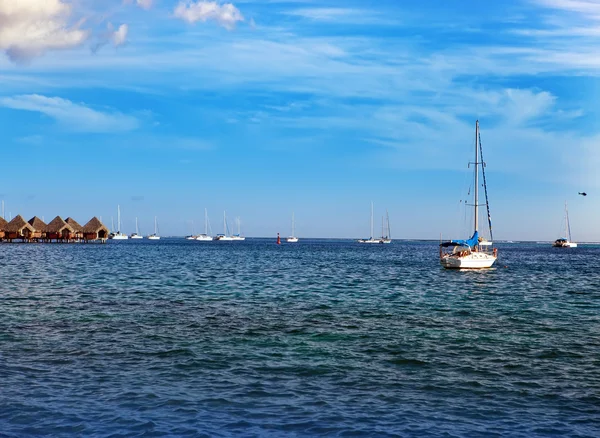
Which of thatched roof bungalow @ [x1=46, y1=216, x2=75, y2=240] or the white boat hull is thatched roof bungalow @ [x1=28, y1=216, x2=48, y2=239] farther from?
the white boat hull

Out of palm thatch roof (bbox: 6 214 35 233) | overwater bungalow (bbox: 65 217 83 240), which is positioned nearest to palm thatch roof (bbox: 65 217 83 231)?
overwater bungalow (bbox: 65 217 83 240)

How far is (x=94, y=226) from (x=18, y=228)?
66.9 ft

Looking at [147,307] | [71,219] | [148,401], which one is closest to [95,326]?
[147,307]

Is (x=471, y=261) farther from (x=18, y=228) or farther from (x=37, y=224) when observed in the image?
(x=37, y=224)

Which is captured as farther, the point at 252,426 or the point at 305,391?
the point at 305,391

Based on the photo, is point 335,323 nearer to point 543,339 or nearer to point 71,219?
point 543,339

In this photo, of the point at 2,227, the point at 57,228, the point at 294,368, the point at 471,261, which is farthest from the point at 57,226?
the point at 294,368

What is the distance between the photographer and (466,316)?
90.8ft

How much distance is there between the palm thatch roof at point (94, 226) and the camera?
156250mm

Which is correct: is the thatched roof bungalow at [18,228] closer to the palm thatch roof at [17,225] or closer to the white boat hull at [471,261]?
the palm thatch roof at [17,225]

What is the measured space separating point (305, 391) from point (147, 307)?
56.1 feet

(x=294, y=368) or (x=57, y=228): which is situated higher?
(x=57, y=228)

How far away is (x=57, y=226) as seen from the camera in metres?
151

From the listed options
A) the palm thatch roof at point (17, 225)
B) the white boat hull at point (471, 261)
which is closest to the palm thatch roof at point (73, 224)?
the palm thatch roof at point (17, 225)
